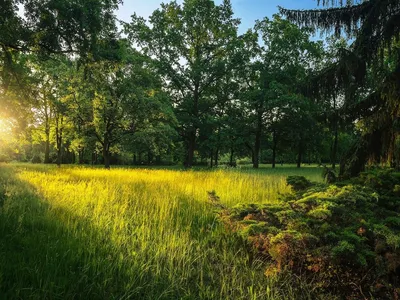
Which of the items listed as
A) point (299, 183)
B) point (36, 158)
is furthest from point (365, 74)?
point (36, 158)

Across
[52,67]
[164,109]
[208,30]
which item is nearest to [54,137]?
[52,67]

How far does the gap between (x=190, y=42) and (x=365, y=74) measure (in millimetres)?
24202

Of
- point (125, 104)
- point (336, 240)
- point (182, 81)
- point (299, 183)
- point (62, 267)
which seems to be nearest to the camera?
point (62, 267)

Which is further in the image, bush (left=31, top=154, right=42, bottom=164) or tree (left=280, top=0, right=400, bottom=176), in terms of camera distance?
bush (left=31, top=154, right=42, bottom=164)

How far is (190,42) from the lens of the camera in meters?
27.6

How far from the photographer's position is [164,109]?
20.0 meters

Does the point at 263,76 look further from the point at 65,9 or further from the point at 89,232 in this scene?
the point at 89,232

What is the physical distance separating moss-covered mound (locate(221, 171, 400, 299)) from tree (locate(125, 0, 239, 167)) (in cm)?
2344

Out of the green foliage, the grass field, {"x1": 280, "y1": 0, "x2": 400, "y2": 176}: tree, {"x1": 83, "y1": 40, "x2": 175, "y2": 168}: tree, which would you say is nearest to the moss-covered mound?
the grass field

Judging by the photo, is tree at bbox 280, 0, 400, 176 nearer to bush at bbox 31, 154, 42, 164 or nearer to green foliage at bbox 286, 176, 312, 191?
green foliage at bbox 286, 176, 312, 191

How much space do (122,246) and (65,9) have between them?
5543 millimetres

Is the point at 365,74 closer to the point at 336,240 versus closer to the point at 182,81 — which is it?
the point at 336,240

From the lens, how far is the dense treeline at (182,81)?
5.92 m

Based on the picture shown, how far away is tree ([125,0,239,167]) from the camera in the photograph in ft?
86.4
